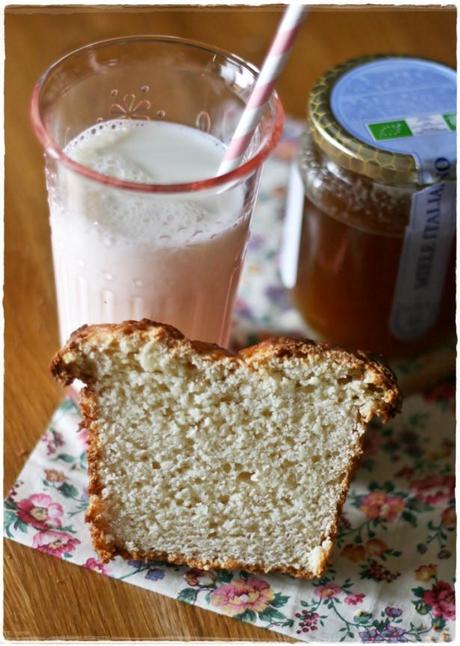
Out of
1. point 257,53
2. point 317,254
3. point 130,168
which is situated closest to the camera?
point 130,168

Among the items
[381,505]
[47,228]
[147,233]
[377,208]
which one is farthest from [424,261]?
[47,228]

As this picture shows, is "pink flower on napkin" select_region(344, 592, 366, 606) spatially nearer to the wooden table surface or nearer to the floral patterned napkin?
the floral patterned napkin

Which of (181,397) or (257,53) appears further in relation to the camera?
(257,53)

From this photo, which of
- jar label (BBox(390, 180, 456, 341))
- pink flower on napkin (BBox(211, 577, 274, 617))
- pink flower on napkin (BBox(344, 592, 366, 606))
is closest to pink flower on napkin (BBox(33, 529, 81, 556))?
pink flower on napkin (BBox(211, 577, 274, 617))

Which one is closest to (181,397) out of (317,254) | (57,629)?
(57,629)

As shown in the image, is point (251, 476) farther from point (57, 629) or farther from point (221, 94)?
point (221, 94)

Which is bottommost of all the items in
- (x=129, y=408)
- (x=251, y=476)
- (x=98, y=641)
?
(x=98, y=641)

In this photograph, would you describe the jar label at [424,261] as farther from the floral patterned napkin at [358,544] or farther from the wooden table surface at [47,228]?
the wooden table surface at [47,228]

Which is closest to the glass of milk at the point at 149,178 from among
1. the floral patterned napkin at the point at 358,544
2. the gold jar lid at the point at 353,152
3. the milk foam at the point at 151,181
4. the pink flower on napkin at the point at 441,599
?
the milk foam at the point at 151,181
